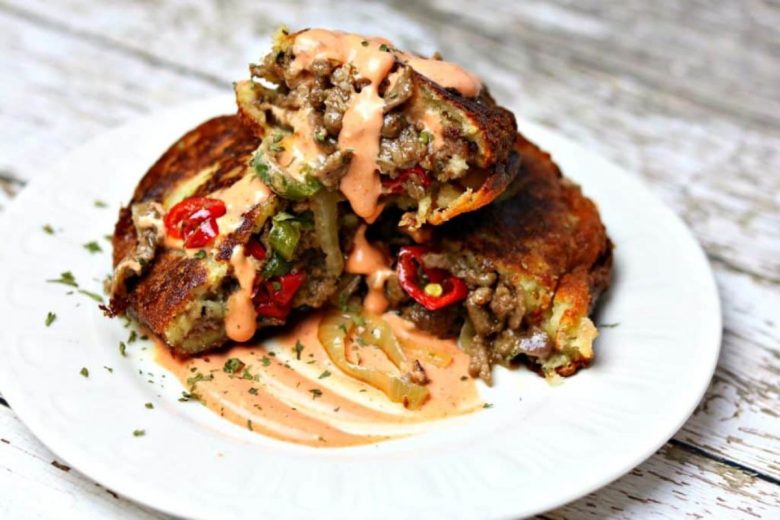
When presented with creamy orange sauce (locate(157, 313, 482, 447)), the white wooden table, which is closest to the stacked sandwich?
creamy orange sauce (locate(157, 313, 482, 447))

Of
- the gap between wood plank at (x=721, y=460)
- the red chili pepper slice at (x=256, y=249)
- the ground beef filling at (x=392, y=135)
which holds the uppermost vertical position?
the ground beef filling at (x=392, y=135)

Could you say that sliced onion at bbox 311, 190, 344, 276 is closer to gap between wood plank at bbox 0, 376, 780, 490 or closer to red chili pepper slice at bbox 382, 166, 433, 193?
red chili pepper slice at bbox 382, 166, 433, 193

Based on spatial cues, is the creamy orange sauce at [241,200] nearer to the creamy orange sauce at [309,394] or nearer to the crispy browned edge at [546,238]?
the creamy orange sauce at [309,394]

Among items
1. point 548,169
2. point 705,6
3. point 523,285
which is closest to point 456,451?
point 523,285

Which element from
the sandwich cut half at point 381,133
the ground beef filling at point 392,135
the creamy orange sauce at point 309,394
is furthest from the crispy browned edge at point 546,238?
the creamy orange sauce at point 309,394

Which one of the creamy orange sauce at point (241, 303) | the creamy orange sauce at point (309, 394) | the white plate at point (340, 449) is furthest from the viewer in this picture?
the creamy orange sauce at point (241, 303)

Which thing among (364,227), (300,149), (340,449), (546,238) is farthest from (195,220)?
(546,238)

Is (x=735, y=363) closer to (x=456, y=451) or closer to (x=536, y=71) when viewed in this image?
(x=456, y=451)

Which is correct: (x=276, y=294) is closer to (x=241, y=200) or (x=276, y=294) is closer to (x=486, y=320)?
(x=241, y=200)
